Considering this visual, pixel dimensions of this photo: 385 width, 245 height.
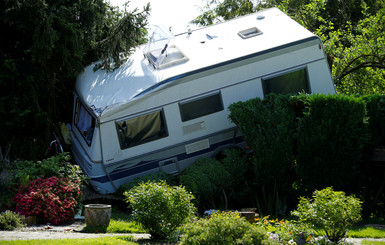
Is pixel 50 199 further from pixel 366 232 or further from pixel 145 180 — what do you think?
pixel 366 232

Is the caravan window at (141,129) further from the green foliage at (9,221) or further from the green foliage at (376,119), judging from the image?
the green foliage at (376,119)

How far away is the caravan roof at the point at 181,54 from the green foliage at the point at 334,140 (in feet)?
8.40

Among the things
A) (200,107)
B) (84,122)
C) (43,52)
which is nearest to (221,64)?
(200,107)

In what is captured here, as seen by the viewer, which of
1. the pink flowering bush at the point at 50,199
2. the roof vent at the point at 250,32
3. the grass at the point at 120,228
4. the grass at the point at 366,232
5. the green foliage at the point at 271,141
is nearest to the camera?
the grass at the point at 366,232

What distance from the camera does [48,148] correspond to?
47.3 ft

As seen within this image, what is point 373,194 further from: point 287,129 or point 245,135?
point 245,135

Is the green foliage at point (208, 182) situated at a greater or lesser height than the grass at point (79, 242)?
lesser

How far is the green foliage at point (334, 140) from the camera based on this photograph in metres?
12.1

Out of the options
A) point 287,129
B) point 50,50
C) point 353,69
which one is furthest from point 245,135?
point 353,69

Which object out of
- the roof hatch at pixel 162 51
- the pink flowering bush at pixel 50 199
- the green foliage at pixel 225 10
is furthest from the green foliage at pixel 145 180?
the green foliage at pixel 225 10

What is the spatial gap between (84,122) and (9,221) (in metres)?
4.24

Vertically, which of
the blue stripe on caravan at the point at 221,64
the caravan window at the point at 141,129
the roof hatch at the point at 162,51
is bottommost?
the caravan window at the point at 141,129

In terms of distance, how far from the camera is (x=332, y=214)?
8305 millimetres

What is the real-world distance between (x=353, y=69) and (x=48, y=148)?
38.8 feet
